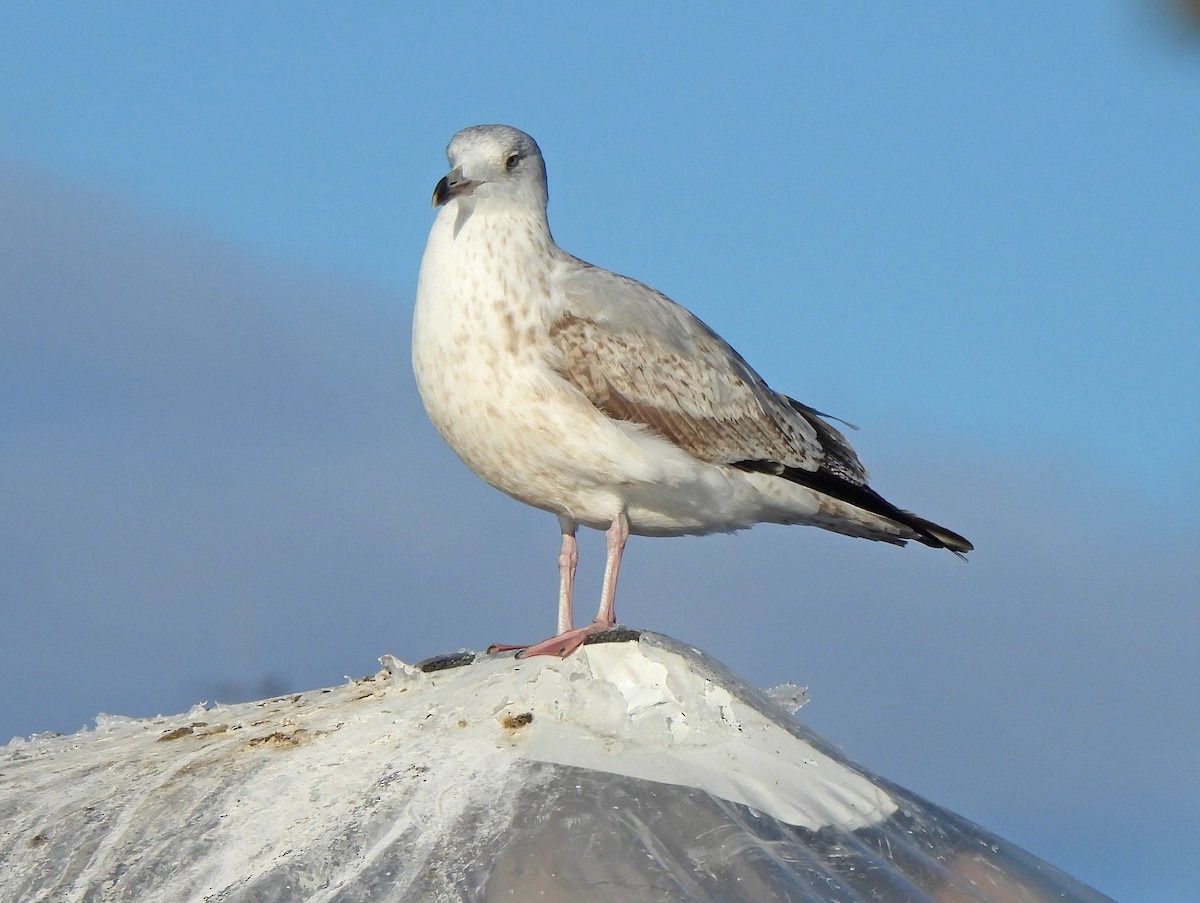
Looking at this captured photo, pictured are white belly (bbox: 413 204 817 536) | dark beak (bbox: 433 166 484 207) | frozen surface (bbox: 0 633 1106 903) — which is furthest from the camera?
dark beak (bbox: 433 166 484 207)

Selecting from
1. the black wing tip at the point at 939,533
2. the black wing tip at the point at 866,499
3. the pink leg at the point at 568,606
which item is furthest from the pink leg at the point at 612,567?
the black wing tip at the point at 939,533

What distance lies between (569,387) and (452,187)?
3.93 ft

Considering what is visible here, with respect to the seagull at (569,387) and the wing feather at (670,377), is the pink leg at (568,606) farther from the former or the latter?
the wing feather at (670,377)

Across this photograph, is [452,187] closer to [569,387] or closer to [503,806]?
[569,387]

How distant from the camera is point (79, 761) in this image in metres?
6.57

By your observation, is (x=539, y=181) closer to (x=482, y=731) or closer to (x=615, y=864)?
(x=482, y=731)

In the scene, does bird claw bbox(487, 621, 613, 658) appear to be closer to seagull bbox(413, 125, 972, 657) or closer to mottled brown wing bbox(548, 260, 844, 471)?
seagull bbox(413, 125, 972, 657)

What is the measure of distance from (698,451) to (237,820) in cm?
334

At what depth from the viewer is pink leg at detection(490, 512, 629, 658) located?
691 centimetres

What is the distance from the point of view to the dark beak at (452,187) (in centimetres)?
742

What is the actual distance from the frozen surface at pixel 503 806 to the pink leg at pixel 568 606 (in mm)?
321

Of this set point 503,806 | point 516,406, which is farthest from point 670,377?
point 503,806

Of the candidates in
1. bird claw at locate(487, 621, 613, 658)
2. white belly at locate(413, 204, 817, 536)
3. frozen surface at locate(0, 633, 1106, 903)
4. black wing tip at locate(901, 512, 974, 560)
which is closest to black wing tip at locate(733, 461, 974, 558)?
black wing tip at locate(901, 512, 974, 560)

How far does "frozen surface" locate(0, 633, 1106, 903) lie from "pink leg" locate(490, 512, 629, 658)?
1.05ft
